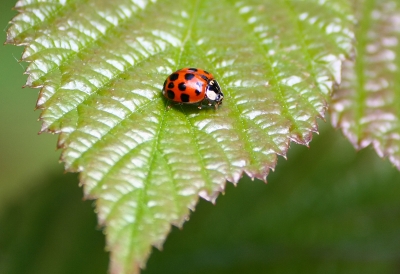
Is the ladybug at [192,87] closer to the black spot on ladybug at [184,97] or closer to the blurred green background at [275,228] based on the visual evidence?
the black spot on ladybug at [184,97]

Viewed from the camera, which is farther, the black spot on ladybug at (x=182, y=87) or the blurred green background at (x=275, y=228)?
the blurred green background at (x=275, y=228)

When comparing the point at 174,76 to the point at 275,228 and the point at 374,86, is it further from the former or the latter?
the point at 275,228

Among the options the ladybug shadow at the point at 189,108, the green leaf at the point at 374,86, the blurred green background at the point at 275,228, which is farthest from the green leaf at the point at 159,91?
the blurred green background at the point at 275,228

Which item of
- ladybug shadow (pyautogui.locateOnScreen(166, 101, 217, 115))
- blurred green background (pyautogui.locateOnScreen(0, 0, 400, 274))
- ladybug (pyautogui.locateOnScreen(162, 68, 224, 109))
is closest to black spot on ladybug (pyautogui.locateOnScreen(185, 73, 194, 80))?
ladybug (pyautogui.locateOnScreen(162, 68, 224, 109))

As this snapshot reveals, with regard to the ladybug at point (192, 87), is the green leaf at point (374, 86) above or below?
above

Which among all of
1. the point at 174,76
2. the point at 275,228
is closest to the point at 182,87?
the point at 174,76
